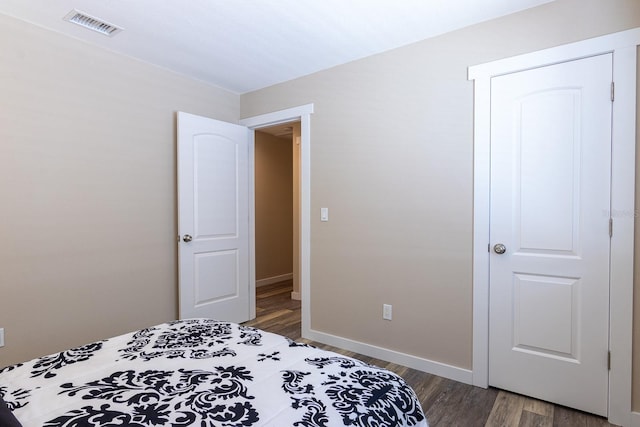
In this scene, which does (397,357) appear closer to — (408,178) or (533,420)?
(533,420)

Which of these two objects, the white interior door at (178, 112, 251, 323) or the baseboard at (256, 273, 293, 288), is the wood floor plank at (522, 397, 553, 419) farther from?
the baseboard at (256, 273, 293, 288)

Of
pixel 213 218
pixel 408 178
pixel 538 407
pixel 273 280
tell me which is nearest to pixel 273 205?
pixel 273 280

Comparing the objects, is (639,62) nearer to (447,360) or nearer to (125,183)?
(447,360)

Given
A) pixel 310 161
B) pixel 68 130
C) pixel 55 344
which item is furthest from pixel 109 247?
pixel 310 161

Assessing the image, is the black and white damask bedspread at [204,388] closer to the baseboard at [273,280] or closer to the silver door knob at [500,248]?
the silver door knob at [500,248]

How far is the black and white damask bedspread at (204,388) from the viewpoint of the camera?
3.33 ft

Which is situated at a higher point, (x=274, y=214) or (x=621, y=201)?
(x=621, y=201)

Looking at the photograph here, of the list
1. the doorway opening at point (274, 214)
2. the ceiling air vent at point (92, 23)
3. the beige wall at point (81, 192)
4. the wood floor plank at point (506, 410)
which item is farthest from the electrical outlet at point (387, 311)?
the ceiling air vent at point (92, 23)

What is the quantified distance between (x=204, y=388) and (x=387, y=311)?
1.88 meters

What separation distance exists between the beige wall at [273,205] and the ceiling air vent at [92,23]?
10.1 feet

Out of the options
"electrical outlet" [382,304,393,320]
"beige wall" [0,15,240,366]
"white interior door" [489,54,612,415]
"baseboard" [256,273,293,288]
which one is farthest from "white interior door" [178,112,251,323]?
"white interior door" [489,54,612,415]

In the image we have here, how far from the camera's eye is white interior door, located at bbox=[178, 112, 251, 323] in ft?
10.4

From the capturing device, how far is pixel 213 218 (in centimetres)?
339

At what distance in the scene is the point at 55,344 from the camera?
97.2 inches
